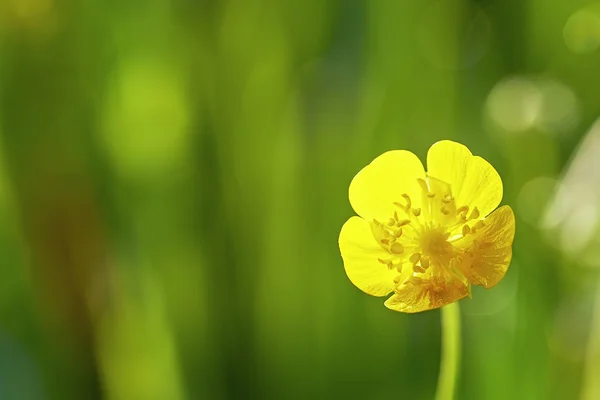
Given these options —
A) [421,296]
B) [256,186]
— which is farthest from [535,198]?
[421,296]

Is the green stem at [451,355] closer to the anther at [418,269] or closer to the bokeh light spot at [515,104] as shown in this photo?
the anther at [418,269]

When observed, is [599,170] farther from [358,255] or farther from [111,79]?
[111,79]

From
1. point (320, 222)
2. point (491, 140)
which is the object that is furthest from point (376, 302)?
point (491, 140)

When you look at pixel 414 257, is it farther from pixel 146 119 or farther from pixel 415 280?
pixel 146 119

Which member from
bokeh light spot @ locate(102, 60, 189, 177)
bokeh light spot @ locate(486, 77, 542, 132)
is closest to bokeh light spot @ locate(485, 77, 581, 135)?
bokeh light spot @ locate(486, 77, 542, 132)

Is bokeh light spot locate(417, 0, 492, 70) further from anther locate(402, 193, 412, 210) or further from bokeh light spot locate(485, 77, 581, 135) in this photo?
anther locate(402, 193, 412, 210)

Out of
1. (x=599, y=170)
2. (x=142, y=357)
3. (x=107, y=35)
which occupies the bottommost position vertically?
(x=142, y=357)

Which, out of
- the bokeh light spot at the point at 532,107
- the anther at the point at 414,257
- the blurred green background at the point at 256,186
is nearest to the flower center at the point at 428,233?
the anther at the point at 414,257
